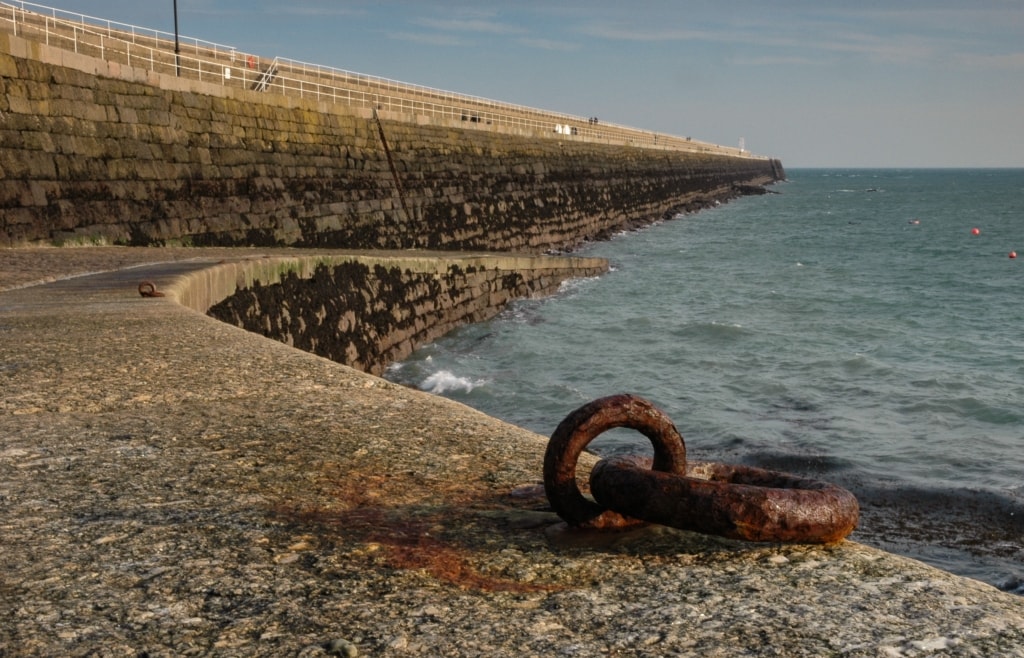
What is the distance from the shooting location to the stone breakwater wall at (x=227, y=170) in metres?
13.0

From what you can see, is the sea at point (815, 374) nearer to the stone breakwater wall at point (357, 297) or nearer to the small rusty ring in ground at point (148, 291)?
the stone breakwater wall at point (357, 297)

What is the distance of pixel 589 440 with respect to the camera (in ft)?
8.96

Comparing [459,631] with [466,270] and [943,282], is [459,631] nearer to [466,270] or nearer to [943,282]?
[466,270]

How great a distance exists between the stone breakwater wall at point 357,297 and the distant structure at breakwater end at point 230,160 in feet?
10.6

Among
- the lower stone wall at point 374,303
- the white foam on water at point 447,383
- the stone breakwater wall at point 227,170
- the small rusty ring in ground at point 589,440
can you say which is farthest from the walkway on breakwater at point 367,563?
the stone breakwater wall at point 227,170

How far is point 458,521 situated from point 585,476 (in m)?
0.72

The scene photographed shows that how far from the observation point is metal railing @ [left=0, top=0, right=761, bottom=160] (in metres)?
17.8

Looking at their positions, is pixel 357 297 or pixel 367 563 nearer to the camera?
pixel 367 563

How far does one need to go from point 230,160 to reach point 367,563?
619 inches

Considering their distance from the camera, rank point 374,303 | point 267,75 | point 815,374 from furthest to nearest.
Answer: point 267,75, point 815,374, point 374,303

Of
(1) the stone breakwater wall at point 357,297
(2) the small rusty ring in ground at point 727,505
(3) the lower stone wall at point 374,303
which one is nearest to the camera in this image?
(2) the small rusty ring in ground at point 727,505

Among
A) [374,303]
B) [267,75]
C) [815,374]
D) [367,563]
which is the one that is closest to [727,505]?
[367,563]

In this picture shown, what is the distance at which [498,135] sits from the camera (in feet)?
111

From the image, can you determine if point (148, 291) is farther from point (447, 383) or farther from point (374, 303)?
point (374, 303)
